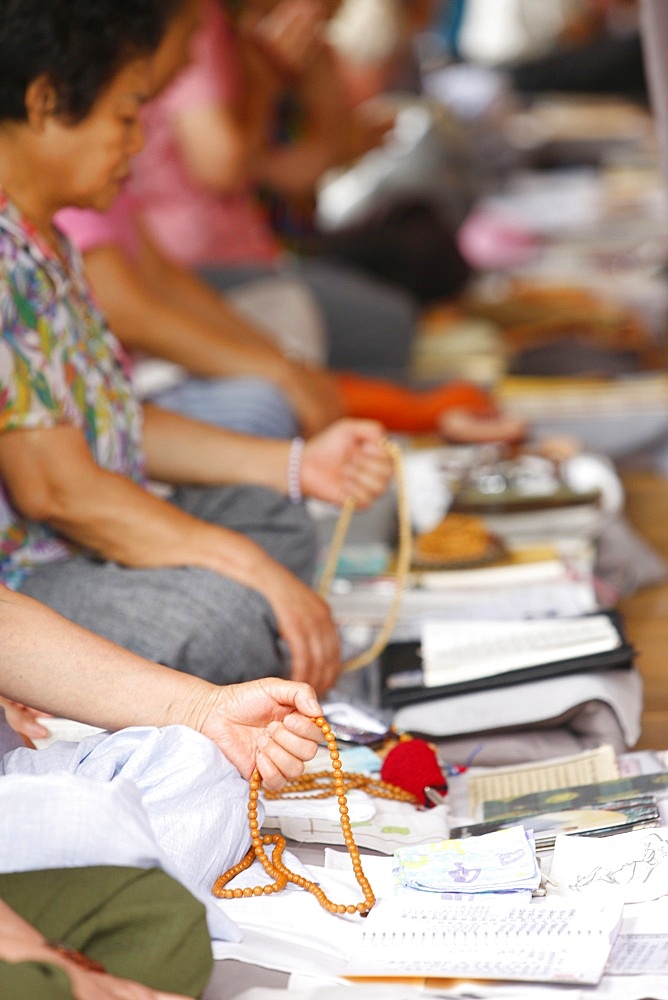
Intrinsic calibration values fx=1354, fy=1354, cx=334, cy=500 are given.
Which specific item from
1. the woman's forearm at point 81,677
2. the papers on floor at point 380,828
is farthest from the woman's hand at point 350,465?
the woman's forearm at point 81,677

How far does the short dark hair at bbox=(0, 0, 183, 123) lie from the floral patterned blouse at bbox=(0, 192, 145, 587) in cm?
14

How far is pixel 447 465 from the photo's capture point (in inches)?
107

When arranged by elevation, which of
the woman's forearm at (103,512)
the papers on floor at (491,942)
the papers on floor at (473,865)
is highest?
the woman's forearm at (103,512)

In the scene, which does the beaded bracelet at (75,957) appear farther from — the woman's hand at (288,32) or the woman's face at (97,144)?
the woman's hand at (288,32)

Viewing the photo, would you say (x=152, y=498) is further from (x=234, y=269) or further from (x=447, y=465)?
(x=234, y=269)

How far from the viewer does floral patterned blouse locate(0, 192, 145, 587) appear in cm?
163

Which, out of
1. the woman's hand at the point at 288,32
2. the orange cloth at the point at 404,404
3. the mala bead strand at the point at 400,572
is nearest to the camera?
the mala bead strand at the point at 400,572

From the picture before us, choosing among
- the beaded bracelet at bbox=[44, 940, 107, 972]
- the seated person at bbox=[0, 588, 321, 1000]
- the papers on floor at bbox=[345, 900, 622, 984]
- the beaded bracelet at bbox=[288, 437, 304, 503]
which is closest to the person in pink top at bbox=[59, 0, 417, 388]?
the beaded bracelet at bbox=[288, 437, 304, 503]

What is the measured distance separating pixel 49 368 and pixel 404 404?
157 centimetres

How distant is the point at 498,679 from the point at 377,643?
272mm

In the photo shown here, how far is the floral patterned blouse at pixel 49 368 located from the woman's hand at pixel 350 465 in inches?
10.9

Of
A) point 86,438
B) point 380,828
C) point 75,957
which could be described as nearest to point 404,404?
point 86,438

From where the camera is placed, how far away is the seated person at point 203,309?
2.51 meters

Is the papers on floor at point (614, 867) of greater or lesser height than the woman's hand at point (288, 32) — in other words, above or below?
below
